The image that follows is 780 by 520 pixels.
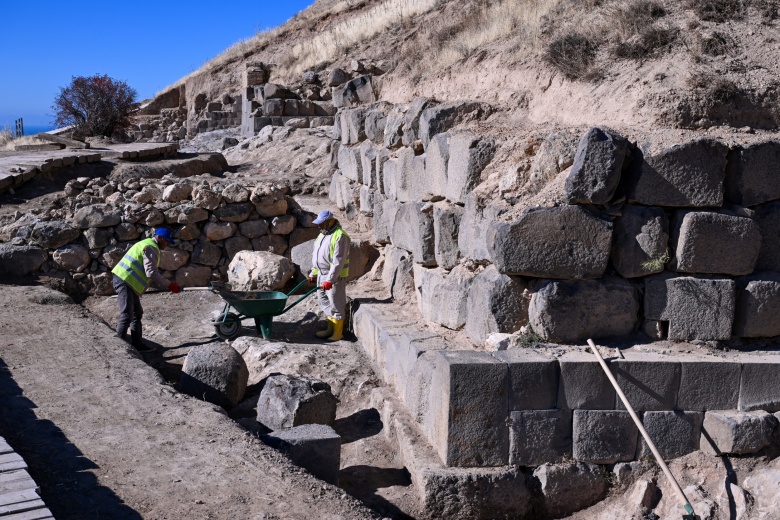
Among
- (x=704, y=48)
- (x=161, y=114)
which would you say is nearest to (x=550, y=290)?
(x=704, y=48)

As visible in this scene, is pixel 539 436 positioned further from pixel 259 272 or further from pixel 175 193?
pixel 175 193

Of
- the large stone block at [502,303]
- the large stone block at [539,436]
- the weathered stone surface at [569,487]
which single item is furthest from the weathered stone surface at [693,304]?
the weathered stone surface at [569,487]

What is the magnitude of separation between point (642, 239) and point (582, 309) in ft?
2.31

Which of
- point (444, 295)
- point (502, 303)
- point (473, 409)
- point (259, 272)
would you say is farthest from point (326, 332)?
point (473, 409)

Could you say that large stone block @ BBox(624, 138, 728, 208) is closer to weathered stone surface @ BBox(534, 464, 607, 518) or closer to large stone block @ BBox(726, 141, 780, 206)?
large stone block @ BBox(726, 141, 780, 206)

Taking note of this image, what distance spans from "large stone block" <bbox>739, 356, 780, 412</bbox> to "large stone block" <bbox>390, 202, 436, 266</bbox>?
10.3 ft

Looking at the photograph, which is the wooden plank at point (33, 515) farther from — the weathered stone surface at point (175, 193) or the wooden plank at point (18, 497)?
the weathered stone surface at point (175, 193)

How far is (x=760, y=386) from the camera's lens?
18.6 feet

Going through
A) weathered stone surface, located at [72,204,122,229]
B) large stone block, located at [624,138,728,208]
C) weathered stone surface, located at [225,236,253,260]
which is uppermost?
large stone block, located at [624,138,728,208]

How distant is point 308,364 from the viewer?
26.4ft

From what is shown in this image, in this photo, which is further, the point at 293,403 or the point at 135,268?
the point at 135,268

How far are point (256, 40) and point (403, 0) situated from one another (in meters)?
11.0

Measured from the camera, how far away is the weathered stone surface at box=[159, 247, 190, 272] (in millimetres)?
10758

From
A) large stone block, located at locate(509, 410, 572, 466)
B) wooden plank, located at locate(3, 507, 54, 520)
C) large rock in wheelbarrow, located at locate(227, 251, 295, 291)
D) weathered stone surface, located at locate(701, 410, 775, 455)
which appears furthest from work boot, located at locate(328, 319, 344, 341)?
wooden plank, located at locate(3, 507, 54, 520)
